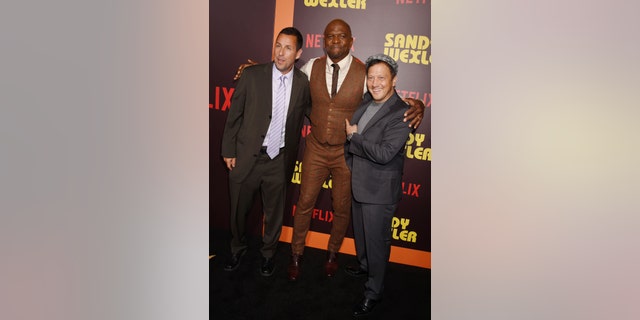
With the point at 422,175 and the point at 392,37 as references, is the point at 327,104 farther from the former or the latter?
the point at 422,175

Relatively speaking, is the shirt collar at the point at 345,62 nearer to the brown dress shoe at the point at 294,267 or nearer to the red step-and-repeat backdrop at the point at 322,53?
the red step-and-repeat backdrop at the point at 322,53

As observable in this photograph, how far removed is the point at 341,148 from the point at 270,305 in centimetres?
99

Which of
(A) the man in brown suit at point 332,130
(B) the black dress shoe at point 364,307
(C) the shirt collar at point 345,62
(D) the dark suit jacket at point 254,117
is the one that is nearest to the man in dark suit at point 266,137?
(D) the dark suit jacket at point 254,117

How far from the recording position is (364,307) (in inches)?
110

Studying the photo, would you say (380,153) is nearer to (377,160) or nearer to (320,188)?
(377,160)

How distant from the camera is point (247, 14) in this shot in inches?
122

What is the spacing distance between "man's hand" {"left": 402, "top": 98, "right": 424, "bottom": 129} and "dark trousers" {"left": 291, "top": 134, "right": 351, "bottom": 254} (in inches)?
18.2

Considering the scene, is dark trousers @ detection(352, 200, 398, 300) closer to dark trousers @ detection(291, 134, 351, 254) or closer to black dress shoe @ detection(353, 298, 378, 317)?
black dress shoe @ detection(353, 298, 378, 317)

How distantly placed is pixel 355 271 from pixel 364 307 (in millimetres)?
324

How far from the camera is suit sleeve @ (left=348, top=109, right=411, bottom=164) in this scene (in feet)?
8.87

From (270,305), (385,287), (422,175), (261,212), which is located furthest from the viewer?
(261,212)

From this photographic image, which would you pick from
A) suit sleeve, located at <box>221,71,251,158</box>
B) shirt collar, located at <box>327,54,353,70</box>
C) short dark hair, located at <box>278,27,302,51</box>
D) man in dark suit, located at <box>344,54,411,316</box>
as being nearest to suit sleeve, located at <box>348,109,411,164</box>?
man in dark suit, located at <box>344,54,411,316</box>

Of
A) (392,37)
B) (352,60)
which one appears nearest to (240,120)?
(352,60)

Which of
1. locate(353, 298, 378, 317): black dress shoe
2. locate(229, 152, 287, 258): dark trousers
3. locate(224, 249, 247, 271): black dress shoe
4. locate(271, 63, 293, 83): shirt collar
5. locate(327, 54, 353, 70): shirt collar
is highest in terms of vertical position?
locate(327, 54, 353, 70): shirt collar
